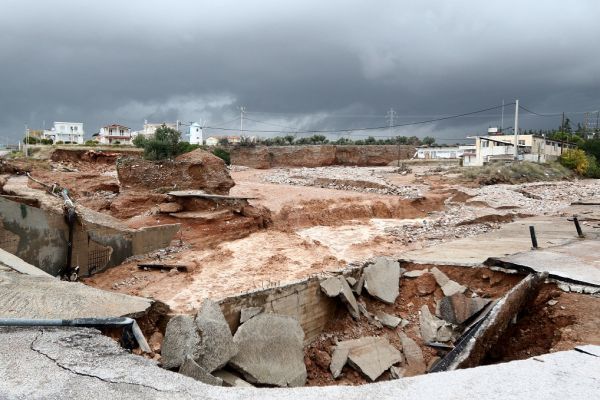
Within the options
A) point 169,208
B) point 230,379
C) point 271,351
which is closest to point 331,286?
point 271,351

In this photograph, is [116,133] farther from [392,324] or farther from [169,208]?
[392,324]

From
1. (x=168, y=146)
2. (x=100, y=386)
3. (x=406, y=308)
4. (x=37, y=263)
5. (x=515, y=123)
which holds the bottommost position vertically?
(x=406, y=308)

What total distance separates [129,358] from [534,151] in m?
47.6

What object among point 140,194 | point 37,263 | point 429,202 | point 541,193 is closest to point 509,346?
point 37,263

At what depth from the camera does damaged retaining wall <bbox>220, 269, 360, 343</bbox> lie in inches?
243

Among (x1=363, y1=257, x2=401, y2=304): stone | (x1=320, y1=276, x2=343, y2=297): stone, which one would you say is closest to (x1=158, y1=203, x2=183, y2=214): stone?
(x1=320, y1=276, x2=343, y2=297): stone

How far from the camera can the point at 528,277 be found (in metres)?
6.44

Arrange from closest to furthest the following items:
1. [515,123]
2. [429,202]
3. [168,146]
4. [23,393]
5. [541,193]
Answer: [23,393]
[429,202]
[541,193]
[168,146]
[515,123]

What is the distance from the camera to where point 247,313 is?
20.3ft

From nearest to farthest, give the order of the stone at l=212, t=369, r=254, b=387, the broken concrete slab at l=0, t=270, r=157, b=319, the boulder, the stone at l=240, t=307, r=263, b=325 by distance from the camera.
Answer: the broken concrete slab at l=0, t=270, r=157, b=319
the stone at l=212, t=369, r=254, b=387
the stone at l=240, t=307, r=263, b=325
the boulder

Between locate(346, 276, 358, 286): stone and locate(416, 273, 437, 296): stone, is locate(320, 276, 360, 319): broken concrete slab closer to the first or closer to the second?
locate(346, 276, 358, 286): stone

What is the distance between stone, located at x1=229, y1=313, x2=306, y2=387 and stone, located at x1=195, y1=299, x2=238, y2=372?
0.91ft

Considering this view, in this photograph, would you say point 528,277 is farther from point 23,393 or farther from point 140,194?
point 140,194

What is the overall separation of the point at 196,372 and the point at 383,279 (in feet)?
14.8
